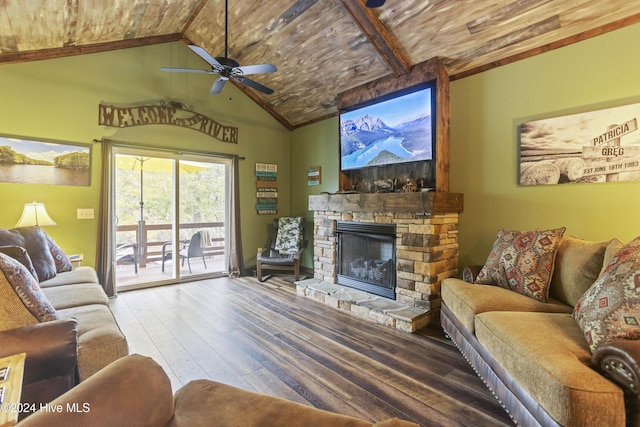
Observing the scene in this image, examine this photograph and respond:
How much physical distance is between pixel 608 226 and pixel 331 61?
11.4 feet

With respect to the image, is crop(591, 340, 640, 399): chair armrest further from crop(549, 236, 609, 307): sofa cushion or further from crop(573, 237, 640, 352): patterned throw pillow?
crop(549, 236, 609, 307): sofa cushion

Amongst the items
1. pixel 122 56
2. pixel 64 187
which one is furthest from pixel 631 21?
pixel 64 187

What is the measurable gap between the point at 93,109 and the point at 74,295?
9.50 feet

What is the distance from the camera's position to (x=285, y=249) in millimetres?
5168

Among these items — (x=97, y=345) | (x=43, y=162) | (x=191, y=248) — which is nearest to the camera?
(x=97, y=345)

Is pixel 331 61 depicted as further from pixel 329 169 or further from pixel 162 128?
pixel 162 128

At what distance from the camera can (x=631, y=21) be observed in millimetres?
2447

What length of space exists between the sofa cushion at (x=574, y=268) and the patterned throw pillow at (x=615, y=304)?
0.48 metres

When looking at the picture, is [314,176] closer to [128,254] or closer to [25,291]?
[128,254]

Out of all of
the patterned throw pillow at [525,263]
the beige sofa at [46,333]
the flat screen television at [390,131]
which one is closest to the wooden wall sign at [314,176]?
the flat screen television at [390,131]

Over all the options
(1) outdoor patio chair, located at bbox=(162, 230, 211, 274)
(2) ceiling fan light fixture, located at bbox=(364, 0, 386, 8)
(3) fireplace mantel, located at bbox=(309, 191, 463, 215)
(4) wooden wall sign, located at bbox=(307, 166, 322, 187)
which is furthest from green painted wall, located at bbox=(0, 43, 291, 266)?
(2) ceiling fan light fixture, located at bbox=(364, 0, 386, 8)

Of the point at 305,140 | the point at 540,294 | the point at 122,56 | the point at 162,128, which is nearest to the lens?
the point at 540,294

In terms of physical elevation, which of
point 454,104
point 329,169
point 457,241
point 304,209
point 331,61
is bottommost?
point 457,241

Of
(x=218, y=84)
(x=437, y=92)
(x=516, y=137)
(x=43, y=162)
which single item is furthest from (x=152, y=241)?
(x=516, y=137)
